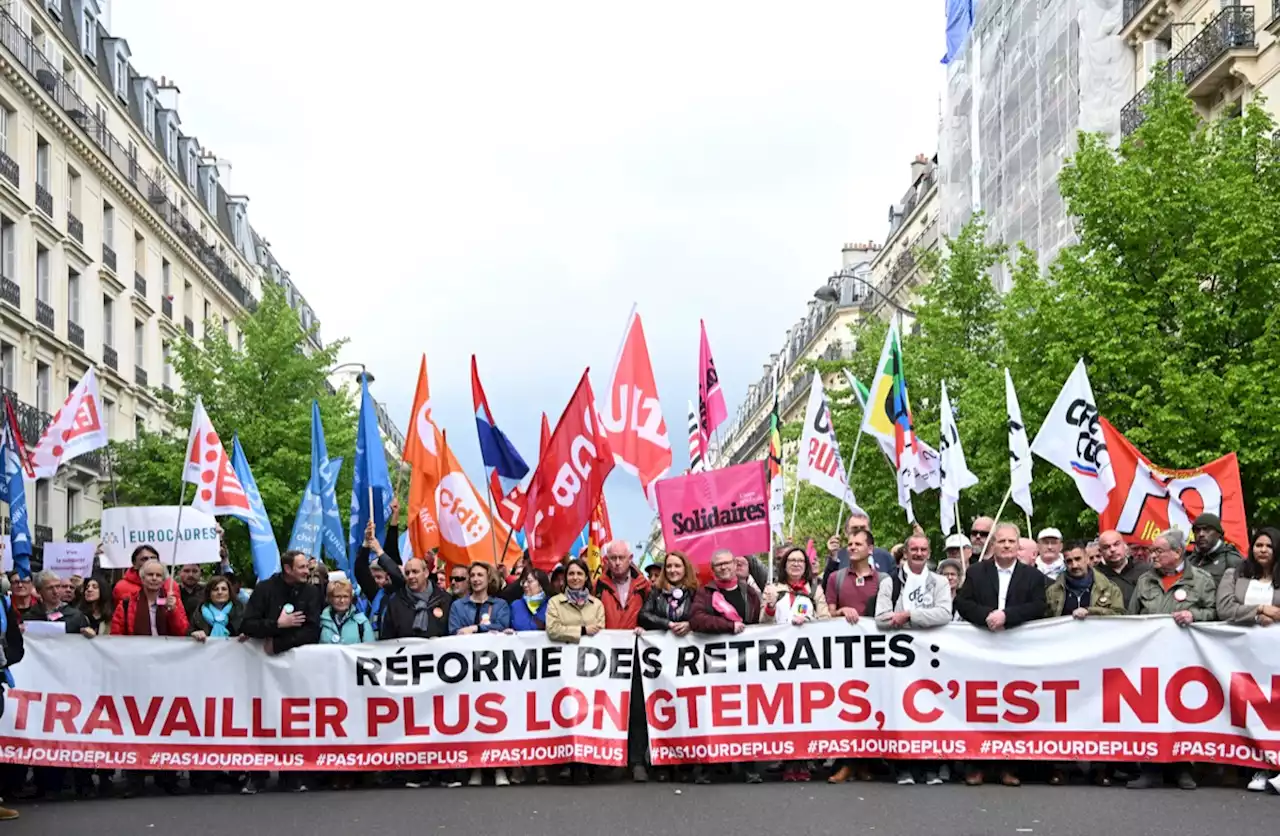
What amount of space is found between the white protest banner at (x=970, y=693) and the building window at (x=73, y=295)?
114 feet

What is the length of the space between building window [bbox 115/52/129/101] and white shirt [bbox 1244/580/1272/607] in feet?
139

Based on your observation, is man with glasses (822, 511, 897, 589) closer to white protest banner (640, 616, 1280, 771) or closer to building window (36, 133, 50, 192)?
white protest banner (640, 616, 1280, 771)

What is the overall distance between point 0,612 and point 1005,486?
22.6 meters

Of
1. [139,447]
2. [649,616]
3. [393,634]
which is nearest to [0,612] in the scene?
[393,634]

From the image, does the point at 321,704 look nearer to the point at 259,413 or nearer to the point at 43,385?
the point at 259,413

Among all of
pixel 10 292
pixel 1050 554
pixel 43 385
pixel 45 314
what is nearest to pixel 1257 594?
pixel 1050 554

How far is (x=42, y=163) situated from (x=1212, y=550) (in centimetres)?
3474

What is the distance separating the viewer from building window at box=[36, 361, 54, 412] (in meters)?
40.9

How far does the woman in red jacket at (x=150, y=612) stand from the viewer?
13016 mm

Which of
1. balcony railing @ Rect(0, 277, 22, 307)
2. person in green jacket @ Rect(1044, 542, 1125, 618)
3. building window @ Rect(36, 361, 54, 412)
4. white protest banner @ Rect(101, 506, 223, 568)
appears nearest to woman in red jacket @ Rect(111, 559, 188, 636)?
white protest banner @ Rect(101, 506, 223, 568)

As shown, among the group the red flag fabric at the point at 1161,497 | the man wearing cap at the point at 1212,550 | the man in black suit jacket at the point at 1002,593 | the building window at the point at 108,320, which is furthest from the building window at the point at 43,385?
the man wearing cap at the point at 1212,550

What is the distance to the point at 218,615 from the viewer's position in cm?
1315

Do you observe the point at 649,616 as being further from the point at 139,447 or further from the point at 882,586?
the point at 139,447

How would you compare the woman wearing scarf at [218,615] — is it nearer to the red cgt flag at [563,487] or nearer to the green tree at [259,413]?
the red cgt flag at [563,487]
